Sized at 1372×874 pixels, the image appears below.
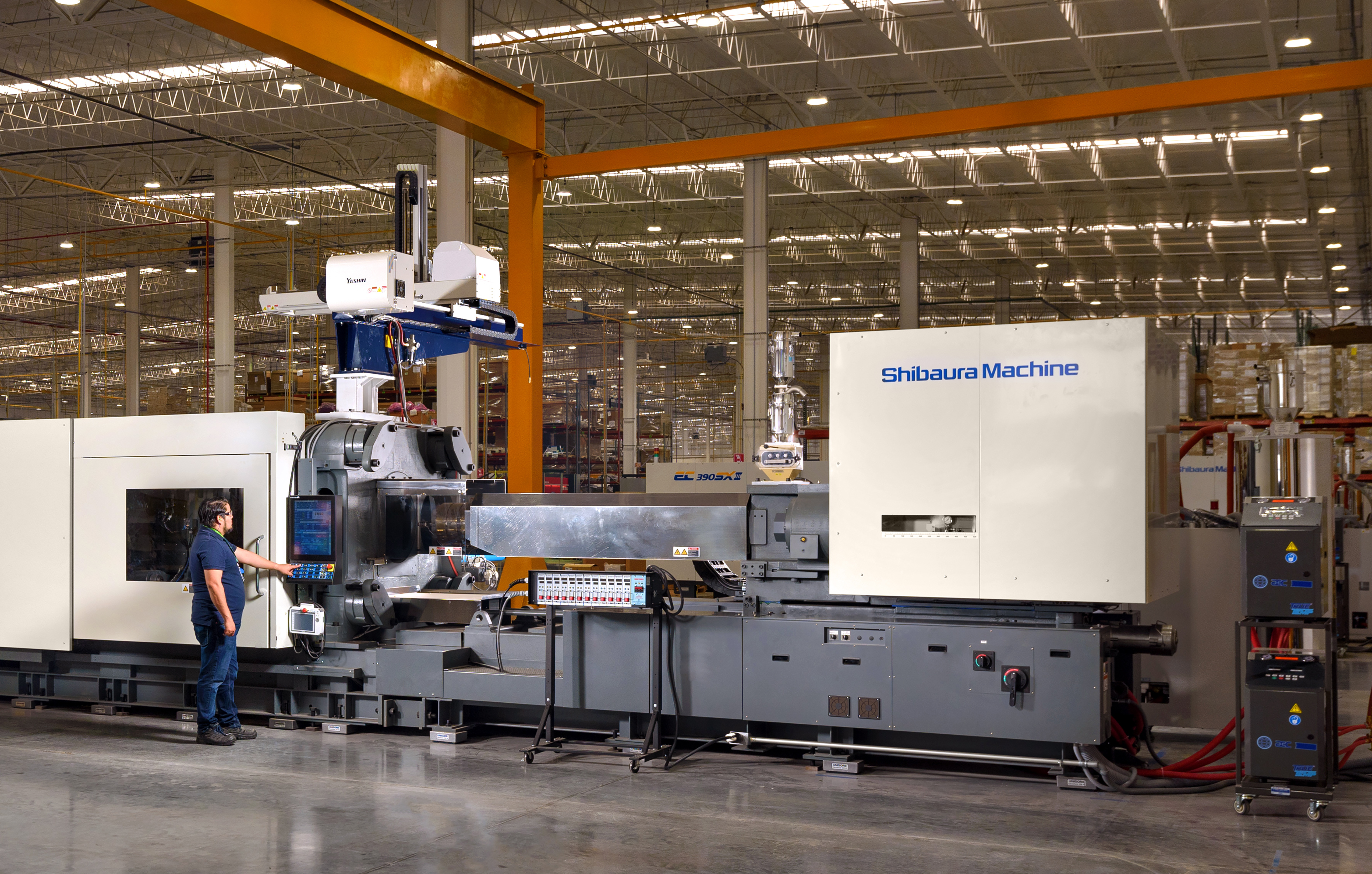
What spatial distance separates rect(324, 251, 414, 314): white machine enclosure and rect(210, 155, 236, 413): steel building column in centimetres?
1136

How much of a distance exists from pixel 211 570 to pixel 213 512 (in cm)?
36

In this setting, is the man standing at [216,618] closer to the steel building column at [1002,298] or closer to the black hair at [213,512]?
the black hair at [213,512]

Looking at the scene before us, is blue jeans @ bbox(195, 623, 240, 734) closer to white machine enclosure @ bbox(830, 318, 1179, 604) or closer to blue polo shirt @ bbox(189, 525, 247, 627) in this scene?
blue polo shirt @ bbox(189, 525, 247, 627)

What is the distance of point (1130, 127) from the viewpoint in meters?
16.7

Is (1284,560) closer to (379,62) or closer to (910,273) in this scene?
(379,62)

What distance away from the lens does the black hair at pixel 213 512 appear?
22.4 ft

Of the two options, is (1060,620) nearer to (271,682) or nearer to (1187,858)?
(1187,858)

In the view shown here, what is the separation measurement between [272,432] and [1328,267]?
25.6m

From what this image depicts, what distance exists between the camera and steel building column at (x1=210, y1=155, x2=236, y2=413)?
17703 mm

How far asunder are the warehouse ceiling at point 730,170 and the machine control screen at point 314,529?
256 inches

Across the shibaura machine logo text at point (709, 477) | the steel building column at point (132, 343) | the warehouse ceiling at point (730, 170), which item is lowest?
the shibaura machine logo text at point (709, 477)

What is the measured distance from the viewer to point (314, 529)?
23.3 feet

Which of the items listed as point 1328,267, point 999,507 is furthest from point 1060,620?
point 1328,267

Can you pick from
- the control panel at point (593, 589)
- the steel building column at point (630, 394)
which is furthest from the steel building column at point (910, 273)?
the control panel at point (593, 589)
